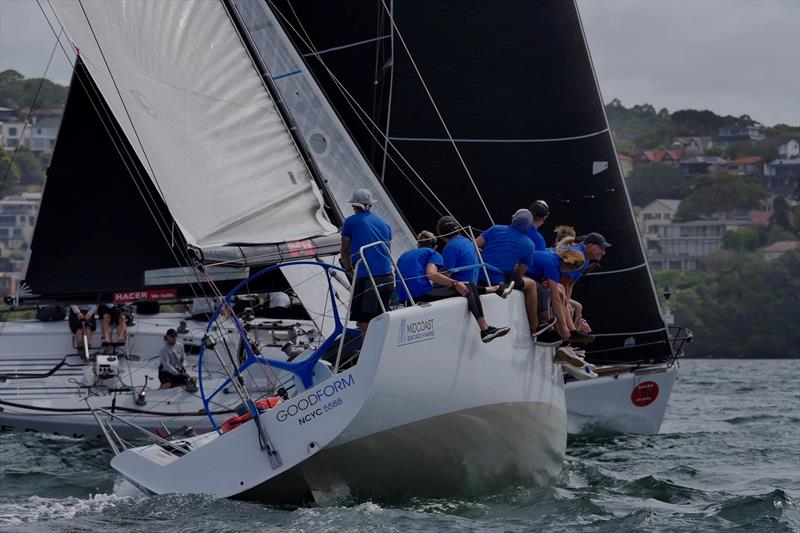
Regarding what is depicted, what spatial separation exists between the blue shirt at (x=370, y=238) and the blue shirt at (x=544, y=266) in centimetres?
109

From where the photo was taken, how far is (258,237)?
11.9 metres

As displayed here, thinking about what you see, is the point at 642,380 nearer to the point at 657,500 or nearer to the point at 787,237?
the point at 657,500

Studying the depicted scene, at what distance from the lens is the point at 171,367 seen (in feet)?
46.7

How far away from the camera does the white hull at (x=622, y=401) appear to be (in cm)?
1562

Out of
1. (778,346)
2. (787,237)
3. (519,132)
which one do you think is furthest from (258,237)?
(787,237)

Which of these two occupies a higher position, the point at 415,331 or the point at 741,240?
the point at 415,331

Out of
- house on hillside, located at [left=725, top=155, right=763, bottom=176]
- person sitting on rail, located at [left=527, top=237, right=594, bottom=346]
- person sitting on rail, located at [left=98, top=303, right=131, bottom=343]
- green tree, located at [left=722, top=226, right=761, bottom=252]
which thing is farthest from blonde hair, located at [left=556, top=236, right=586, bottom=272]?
house on hillside, located at [left=725, top=155, right=763, bottom=176]

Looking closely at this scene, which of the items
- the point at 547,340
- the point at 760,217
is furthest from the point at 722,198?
the point at 547,340

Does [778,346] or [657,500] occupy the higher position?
[657,500]

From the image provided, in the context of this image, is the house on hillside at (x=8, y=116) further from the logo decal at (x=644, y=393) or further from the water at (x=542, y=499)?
the water at (x=542, y=499)

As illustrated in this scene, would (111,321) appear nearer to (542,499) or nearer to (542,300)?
(542,300)

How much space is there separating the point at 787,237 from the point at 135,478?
257ft

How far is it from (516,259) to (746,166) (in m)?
102

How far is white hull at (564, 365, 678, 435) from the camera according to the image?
1562 centimetres
